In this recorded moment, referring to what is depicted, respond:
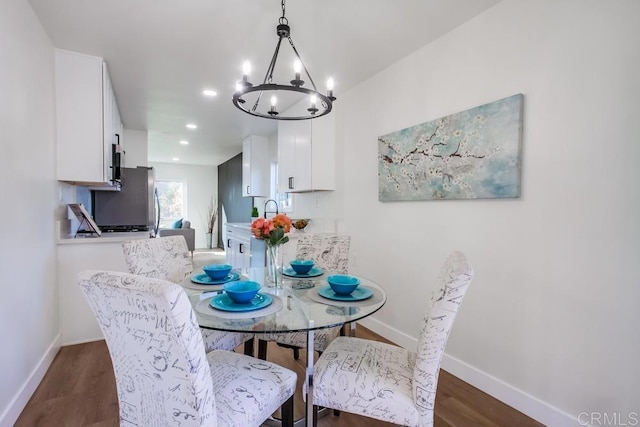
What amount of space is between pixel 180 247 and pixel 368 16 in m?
2.08

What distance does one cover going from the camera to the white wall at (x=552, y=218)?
1475mm

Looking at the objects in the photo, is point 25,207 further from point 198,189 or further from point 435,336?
point 198,189

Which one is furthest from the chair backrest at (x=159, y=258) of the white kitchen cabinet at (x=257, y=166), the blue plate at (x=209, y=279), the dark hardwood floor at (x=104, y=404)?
the white kitchen cabinet at (x=257, y=166)

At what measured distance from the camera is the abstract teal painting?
188cm

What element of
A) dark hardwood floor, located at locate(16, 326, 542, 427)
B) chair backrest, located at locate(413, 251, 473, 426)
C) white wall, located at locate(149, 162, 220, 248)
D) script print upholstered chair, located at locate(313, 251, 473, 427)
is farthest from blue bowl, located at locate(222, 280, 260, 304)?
white wall, located at locate(149, 162, 220, 248)

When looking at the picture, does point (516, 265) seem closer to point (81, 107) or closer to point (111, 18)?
point (111, 18)

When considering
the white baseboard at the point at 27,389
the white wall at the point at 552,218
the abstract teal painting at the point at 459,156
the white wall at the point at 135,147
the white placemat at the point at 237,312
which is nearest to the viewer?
the white placemat at the point at 237,312

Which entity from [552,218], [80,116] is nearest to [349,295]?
[552,218]

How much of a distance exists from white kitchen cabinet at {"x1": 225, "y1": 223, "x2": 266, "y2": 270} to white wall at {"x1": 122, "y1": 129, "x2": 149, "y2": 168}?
1847 millimetres

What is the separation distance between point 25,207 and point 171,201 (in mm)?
7611

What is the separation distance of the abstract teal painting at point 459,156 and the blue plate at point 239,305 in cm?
152

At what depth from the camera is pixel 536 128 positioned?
1.78 metres

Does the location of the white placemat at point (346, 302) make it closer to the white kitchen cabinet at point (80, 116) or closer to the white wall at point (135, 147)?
the white kitchen cabinet at point (80, 116)

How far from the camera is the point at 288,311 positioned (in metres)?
1.43
